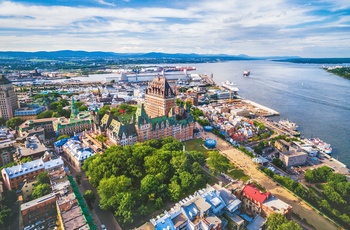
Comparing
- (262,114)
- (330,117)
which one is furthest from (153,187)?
(330,117)

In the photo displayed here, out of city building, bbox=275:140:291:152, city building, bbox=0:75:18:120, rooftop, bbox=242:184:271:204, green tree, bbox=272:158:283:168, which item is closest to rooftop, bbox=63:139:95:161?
rooftop, bbox=242:184:271:204

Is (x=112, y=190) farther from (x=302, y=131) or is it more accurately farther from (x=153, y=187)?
(x=302, y=131)

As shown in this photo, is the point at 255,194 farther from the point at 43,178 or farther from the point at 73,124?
the point at 73,124

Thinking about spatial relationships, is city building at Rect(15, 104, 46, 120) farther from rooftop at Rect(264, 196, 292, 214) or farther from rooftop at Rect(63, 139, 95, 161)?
rooftop at Rect(264, 196, 292, 214)

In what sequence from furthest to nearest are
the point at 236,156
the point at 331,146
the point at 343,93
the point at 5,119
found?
the point at 343,93 < the point at 5,119 < the point at 331,146 < the point at 236,156

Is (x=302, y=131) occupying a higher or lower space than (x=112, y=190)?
lower

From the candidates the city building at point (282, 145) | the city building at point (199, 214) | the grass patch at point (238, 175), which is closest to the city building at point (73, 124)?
the grass patch at point (238, 175)

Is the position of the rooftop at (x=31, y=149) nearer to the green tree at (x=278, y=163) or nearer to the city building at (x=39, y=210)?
the city building at (x=39, y=210)
